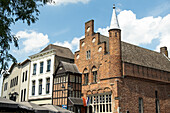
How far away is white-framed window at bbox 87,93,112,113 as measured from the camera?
28.8 m

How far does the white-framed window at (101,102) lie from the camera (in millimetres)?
28834

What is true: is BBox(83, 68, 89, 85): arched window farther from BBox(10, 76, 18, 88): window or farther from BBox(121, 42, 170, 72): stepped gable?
BBox(10, 76, 18, 88): window

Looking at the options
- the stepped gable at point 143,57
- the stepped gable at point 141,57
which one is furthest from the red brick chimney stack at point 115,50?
the stepped gable at point 143,57

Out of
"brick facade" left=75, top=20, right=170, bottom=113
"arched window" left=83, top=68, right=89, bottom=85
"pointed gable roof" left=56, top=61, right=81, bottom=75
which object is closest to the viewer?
"brick facade" left=75, top=20, right=170, bottom=113

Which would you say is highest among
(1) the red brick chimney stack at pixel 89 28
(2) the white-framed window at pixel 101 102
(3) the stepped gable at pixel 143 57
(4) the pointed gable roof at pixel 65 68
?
(1) the red brick chimney stack at pixel 89 28

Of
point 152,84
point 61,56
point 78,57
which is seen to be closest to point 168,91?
point 152,84

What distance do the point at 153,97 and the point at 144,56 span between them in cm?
710

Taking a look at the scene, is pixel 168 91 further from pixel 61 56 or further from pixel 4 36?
pixel 4 36

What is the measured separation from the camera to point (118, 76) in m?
28.5

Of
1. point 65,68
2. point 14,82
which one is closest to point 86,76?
point 65,68

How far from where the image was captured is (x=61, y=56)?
3606 cm

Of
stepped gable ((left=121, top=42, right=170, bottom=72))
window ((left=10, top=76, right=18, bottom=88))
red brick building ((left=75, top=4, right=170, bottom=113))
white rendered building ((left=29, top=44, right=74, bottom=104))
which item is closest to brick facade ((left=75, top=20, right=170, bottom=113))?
red brick building ((left=75, top=4, right=170, bottom=113))

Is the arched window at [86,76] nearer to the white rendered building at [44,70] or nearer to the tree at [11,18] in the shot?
the white rendered building at [44,70]

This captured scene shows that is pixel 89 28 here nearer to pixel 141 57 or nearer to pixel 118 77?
pixel 141 57
